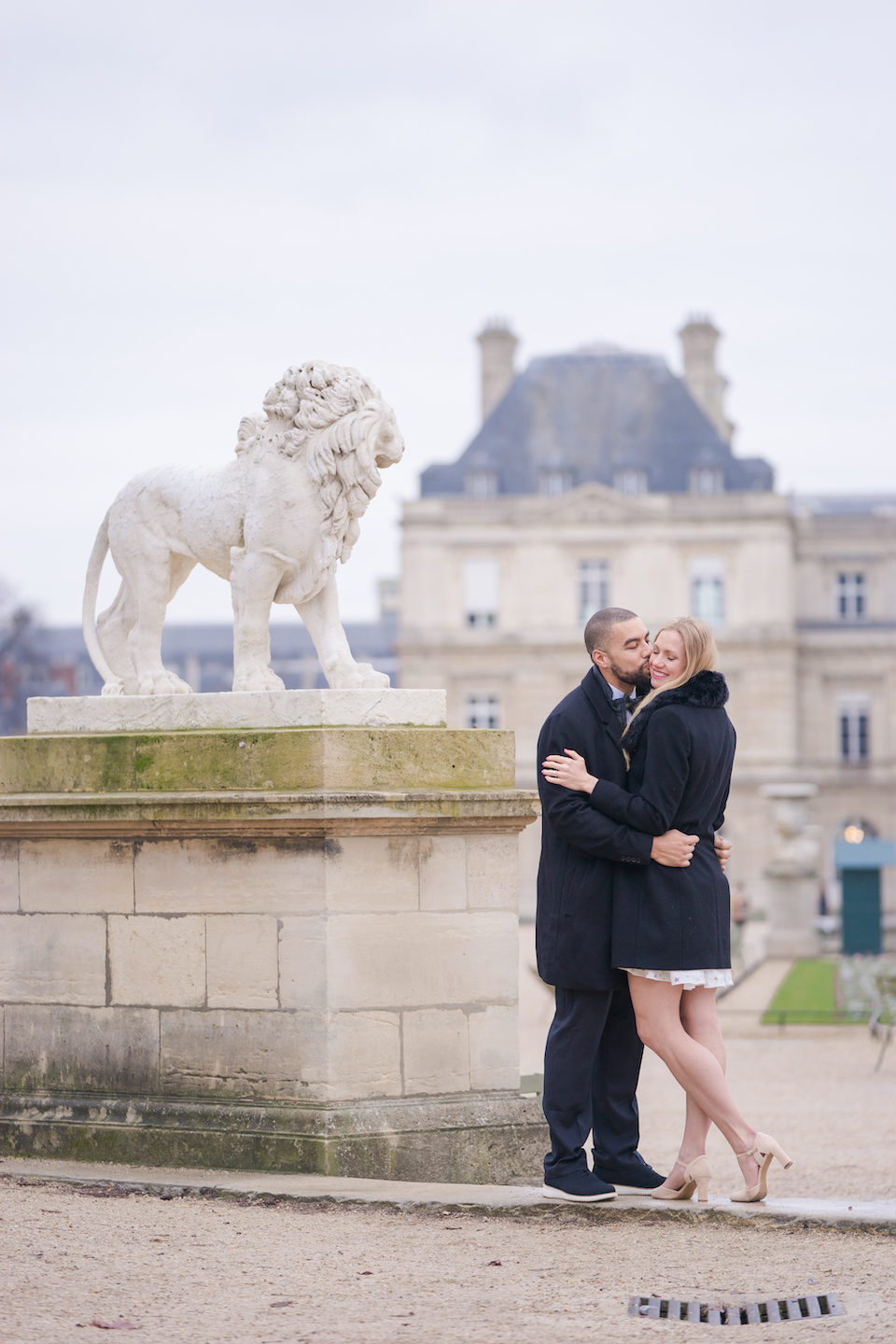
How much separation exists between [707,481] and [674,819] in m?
43.9

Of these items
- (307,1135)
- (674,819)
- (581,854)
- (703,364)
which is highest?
(703,364)

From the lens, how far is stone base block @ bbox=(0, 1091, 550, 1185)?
209 inches

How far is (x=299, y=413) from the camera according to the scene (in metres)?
5.86

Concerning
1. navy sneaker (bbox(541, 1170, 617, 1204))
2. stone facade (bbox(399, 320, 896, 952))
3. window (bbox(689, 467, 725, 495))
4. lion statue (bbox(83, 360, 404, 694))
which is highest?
window (bbox(689, 467, 725, 495))

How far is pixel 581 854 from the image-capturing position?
499cm

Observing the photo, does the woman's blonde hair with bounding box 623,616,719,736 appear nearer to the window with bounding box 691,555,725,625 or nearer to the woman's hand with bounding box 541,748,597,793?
the woman's hand with bounding box 541,748,597,793

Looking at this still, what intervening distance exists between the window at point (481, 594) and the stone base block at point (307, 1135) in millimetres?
41222

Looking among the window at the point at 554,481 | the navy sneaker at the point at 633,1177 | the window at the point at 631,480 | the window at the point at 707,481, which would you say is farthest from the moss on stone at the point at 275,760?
the window at the point at 631,480

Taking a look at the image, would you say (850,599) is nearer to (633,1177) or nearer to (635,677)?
(635,677)

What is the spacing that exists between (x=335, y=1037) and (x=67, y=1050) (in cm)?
103

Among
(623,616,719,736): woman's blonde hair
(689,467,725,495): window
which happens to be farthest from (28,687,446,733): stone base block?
(689,467,725,495): window

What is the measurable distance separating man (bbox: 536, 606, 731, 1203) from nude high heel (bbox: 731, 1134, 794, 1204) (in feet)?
1.11

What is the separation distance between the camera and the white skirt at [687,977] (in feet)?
15.8

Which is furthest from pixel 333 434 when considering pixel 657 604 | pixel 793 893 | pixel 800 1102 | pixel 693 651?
pixel 657 604
